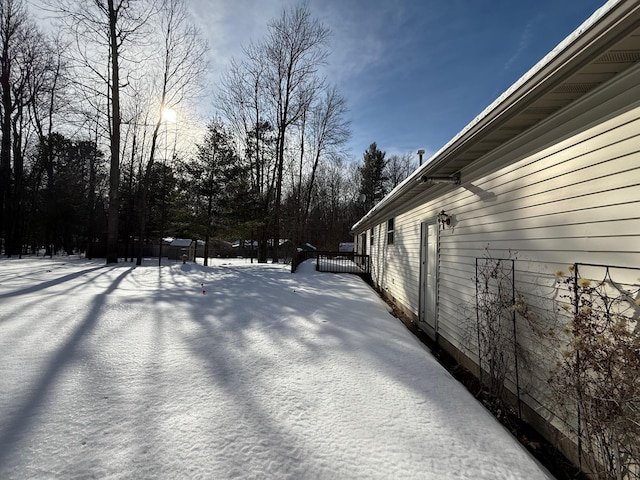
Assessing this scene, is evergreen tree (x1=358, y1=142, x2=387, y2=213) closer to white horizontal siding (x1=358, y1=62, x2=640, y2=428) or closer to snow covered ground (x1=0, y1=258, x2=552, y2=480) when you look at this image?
white horizontal siding (x1=358, y1=62, x2=640, y2=428)

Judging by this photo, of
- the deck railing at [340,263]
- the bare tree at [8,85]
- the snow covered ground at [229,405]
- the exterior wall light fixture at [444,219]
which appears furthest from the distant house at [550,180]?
the bare tree at [8,85]

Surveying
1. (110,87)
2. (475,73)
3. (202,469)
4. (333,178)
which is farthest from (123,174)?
(202,469)

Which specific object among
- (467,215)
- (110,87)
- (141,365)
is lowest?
(141,365)

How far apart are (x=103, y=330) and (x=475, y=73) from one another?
9.42 meters

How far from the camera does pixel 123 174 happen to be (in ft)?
73.2

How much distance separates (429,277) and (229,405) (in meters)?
4.55

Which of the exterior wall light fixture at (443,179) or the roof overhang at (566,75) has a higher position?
the roof overhang at (566,75)

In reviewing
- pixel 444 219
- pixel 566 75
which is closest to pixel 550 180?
pixel 566 75

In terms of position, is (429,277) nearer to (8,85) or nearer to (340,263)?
(340,263)

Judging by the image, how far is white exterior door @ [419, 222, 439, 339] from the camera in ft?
17.1

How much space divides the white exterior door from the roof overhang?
2.36 meters

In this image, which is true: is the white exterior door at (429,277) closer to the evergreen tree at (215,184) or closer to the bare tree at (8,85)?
the evergreen tree at (215,184)

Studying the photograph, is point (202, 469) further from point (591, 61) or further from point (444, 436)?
point (591, 61)

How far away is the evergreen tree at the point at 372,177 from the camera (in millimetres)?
29500
